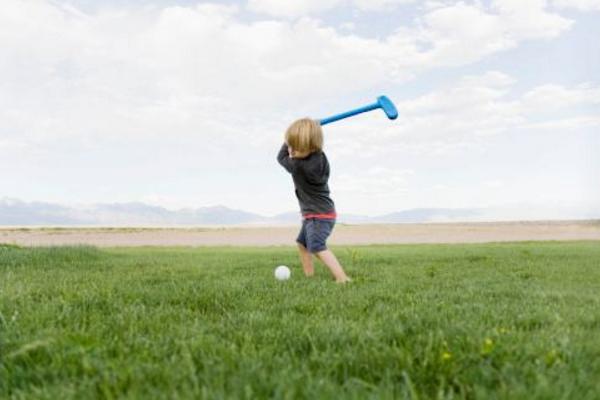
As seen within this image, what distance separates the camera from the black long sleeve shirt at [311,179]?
8273mm

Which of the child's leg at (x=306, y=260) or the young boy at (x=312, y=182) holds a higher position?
the young boy at (x=312, y=182)

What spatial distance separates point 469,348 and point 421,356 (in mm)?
329

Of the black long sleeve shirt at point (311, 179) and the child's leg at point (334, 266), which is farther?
the black long sleeve shirt at point (311, 179)

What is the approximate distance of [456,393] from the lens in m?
2.74

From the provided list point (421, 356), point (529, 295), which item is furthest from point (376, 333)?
point (529, 295)

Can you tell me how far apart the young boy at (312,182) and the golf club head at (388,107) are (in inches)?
72.0

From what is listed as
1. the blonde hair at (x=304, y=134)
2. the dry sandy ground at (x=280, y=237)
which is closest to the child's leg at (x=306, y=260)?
the blonde hair at (x=304, y=134)

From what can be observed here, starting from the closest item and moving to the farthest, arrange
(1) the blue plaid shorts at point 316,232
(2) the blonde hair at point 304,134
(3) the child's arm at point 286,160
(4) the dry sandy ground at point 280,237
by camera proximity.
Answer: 1. (2) the blonde hair at point 304,134
2. (1) the blue plaid shorts at point 316,232
3. (3) the child's arm at point 286,160
4. (4) the dry sandy ground at point 280,237

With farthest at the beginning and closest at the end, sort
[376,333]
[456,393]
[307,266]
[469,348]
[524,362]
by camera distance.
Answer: [307,266]
[376,333]
[469,348]
[524,362]
[456,393]

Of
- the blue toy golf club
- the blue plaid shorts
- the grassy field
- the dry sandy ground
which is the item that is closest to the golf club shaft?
the blue toy golf club

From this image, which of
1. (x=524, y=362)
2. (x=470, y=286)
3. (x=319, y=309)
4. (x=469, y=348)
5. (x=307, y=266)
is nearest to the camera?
(x=524, y=362)

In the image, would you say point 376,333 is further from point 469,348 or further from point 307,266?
point 307,266

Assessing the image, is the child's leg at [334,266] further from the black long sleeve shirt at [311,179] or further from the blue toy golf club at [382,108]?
the blue toy golf club at [382,108]

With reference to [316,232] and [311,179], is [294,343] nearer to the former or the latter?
[316,232]
